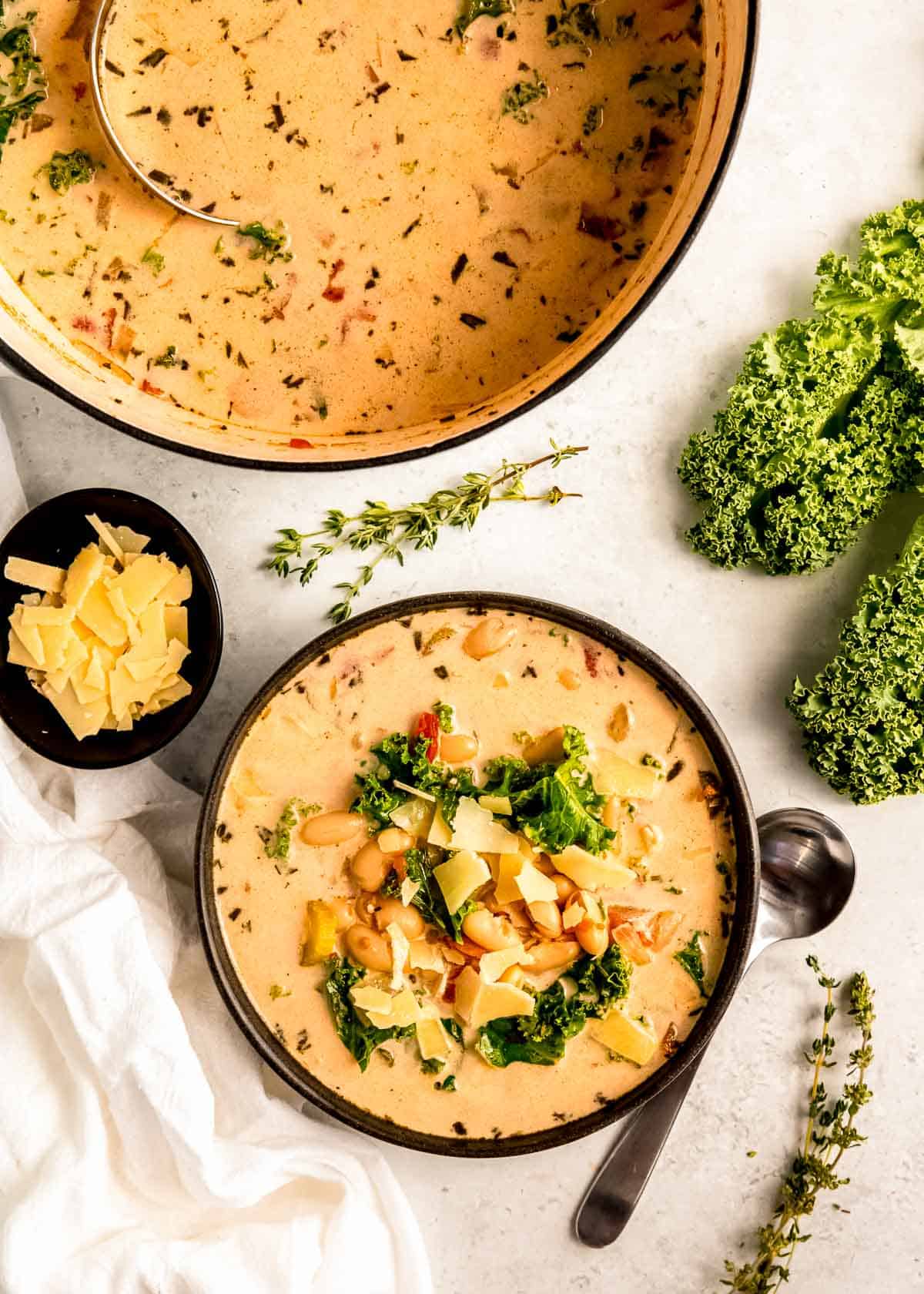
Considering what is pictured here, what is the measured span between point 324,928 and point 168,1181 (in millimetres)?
498

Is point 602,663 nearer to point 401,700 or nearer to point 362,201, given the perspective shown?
point 401,700

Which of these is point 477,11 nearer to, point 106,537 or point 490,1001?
point 106,537

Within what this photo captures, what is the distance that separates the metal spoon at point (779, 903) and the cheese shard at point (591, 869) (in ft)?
1.12

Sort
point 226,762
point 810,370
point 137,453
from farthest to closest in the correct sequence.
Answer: point 137,453 < point 810,370 < point 226,762

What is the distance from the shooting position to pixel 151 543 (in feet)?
5.69

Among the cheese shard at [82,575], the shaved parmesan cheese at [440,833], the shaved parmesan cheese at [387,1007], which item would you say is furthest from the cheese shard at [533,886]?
the cheese shard at [82,575]

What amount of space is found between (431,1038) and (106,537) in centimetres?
87

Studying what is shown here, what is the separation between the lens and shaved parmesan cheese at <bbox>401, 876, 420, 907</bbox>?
1.57 m

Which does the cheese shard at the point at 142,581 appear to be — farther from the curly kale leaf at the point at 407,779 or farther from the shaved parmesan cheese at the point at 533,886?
the shaved parmesan cheese at the point at 533,886

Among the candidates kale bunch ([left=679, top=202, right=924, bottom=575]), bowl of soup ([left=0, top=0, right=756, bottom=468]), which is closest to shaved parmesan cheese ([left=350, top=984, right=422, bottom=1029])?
bowl of soup ([left=0, top=0, right=756, bottom=468])

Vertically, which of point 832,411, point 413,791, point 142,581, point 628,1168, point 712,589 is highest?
point 832,411

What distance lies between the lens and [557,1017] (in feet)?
5.16

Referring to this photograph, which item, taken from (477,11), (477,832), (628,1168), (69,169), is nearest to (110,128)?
(69,169)

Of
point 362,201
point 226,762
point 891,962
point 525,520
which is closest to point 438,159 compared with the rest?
point 362,201
